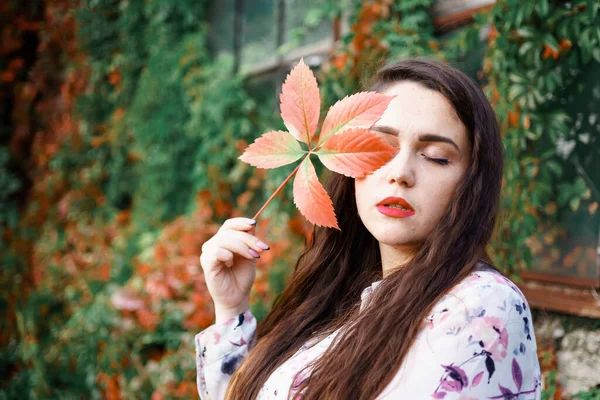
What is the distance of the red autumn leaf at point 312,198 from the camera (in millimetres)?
1161

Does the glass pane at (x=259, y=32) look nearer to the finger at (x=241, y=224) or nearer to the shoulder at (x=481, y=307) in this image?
the finger at (x=241, y=224)

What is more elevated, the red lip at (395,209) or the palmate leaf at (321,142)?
the palmate leaf at (321,142)

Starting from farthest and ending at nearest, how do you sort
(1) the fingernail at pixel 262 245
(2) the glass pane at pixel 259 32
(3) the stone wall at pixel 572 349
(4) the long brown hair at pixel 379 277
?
(2) the glass pane at pixel 259 32, (3) the stone wall at pixel 572 349, (1) the fingernail at pixel 262 245, (4) the long brown hair at pixel 379 277

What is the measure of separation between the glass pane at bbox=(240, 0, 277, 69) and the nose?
2.80 metres

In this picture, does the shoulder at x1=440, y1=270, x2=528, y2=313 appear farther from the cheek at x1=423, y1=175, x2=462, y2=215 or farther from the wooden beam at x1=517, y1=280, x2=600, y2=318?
the wooden beam at x1=517, y1=280, x2=600, y2=318

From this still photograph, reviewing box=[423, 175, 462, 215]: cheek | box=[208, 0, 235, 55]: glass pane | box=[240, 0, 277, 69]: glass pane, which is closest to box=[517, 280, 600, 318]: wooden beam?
box=[423, 175, 462, 215]: cheek

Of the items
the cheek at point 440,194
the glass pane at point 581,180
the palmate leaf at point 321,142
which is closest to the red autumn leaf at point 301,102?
the palmate leaf at point 321,142

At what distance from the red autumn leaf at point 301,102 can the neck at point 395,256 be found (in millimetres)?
284

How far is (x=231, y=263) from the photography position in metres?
1.45

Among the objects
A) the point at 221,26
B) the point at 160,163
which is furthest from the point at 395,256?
the point at 221,26

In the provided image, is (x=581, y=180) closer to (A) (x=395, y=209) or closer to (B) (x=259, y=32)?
(A) (x=395, y=209)

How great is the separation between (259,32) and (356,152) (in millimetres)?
3015

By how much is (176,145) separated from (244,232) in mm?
2906

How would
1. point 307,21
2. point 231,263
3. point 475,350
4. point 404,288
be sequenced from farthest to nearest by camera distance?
point 307,21
point 231,263
point 404,288
point 475,350
